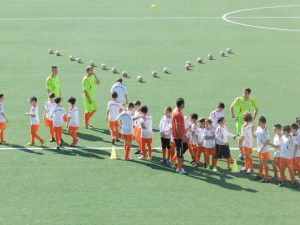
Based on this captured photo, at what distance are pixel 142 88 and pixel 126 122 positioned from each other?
782 cm

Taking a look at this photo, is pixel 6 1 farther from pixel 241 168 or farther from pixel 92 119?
pixel 241 168

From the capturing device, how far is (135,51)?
35.8 metres

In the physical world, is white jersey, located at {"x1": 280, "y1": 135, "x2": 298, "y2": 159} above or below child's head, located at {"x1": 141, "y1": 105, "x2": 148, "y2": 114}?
below

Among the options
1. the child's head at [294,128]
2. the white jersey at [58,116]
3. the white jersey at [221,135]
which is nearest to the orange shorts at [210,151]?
the white jersey at [221,135]

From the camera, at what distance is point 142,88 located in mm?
29797

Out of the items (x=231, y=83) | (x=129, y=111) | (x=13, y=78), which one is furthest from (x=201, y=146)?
(x=13, y=78)

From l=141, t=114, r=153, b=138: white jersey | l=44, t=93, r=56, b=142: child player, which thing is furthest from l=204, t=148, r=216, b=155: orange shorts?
l=44, t=93, r=56, b=142: child player

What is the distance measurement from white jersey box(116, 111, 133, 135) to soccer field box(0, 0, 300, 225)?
0.93m

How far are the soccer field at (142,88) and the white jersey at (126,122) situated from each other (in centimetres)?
93

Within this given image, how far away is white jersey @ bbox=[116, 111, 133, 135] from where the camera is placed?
22016 millimetres

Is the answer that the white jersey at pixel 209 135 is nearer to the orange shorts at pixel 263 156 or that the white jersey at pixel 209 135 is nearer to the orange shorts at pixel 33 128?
the orange shorts at pixel 263 156

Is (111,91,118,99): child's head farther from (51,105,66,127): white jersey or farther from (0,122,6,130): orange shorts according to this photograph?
(0,122,6,130): orange shorts

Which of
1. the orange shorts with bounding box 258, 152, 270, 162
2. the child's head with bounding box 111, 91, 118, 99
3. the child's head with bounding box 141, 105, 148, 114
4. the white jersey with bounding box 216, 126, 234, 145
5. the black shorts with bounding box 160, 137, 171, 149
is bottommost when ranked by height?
the orange shorts with bounding box 258, 152, 270, 162

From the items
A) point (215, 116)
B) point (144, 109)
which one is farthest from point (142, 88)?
point (144, 109)
